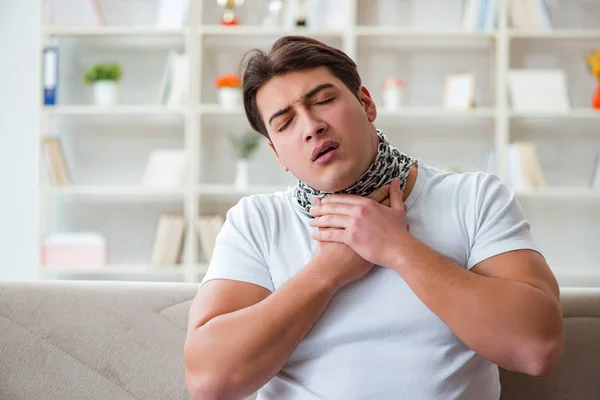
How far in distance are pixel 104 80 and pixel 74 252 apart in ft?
3.05

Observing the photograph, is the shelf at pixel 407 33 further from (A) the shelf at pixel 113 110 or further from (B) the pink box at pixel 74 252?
(B) the pink box at pixel 74 252

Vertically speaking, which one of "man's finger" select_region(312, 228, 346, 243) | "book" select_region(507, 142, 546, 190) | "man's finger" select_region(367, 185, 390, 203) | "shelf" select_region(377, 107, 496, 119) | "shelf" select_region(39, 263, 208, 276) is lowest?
"shelf" select_region(39, 263, 208, 276)

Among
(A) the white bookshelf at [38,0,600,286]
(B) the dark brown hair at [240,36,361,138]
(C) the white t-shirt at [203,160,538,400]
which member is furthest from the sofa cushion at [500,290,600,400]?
(A) the white bookshelf at [38,0,600,286]

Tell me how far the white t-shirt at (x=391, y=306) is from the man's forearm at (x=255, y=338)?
Result: 0.06 m

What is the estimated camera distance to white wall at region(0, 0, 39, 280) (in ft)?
13.9

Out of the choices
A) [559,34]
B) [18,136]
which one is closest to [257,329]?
[559,34]

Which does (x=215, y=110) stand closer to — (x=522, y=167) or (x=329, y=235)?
(x=522, y=167)

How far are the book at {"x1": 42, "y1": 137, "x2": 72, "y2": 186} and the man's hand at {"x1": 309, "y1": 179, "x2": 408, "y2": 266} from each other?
9.92 feet

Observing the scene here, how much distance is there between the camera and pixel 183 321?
139 centimetres

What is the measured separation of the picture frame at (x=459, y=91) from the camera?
3982 mm

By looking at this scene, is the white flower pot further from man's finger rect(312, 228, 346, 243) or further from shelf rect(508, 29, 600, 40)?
man's finger rect(312, 228, 346, 243)

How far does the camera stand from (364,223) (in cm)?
122

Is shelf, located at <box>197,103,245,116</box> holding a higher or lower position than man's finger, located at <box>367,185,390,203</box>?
lower

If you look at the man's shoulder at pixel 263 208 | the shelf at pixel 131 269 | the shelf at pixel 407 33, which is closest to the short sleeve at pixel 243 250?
the man's shoulder at pixel 263 208
